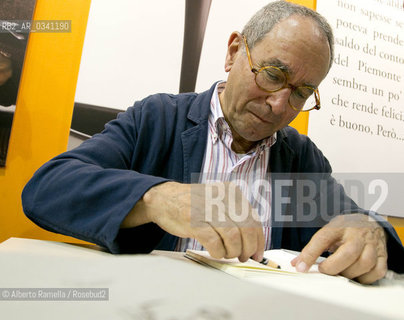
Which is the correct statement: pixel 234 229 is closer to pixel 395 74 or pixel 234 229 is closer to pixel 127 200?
pixel 127 200

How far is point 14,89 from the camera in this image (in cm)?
120

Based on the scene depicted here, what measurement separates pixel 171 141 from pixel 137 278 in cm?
55

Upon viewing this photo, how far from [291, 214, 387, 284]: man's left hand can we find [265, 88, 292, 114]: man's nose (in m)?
0.33

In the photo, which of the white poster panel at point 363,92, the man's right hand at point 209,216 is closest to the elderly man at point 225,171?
the man's right hand at point 209,216

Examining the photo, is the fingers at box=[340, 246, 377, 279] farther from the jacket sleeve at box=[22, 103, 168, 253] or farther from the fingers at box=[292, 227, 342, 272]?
the jacket sleeve at box=[22, 103, 168, 253]

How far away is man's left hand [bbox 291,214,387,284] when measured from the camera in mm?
569

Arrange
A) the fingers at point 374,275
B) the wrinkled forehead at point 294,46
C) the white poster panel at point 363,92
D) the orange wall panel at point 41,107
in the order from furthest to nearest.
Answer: the white poster panel at point 363,92 → the orange wall panel at point 41,107 → the wrinkled forehead at point 294,46 → the fingers at point 374,275

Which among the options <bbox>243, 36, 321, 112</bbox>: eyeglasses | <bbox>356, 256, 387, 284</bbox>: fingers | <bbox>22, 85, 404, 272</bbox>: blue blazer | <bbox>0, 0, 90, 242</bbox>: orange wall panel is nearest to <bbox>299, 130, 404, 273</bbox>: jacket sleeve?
<bbox>22, 85, 404, 272</bbox>: blue blazer

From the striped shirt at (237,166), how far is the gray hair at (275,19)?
219mm

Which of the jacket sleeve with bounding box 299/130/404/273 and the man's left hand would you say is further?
the jacket sleeve with bounding box 299/130/404/273

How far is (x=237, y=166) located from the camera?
94cm

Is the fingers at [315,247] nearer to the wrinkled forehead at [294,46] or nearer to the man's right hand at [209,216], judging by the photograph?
the man's right hand at [209,216]

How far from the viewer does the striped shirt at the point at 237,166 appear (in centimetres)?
93

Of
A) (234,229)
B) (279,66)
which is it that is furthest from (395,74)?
(234,229)
